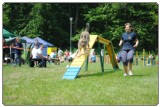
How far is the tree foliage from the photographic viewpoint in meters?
27.5

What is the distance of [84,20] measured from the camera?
33281mm

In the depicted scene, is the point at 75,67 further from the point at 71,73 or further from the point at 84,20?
the point at 84,20

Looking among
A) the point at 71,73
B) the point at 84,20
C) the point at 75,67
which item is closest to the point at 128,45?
the point at 75,67

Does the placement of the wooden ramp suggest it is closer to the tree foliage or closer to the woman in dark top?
the woman in dark top

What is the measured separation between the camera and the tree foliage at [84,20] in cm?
Result: 2745

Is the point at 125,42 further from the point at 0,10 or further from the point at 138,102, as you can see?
the point at 138,102

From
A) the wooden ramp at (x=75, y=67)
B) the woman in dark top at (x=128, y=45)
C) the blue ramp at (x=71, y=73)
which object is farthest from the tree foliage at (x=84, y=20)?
the woman in dark top at (x=128, y=45)

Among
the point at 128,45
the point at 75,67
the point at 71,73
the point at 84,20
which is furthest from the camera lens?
the point at 84,20

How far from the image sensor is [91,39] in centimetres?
1072

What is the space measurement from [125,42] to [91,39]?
1893mm

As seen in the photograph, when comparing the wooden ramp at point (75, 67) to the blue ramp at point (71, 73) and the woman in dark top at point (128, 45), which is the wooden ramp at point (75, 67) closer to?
the blue ramp at point (71, 73)

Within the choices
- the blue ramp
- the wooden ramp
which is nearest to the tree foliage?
the wooden ramp

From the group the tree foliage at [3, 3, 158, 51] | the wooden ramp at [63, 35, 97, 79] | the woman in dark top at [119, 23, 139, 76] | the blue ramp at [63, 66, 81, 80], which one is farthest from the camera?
the tree foliage at [3, 3, 158, 51]

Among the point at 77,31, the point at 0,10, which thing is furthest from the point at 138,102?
the point at 77,31
